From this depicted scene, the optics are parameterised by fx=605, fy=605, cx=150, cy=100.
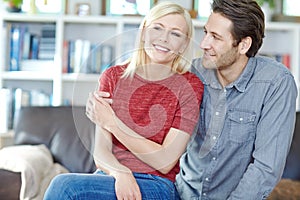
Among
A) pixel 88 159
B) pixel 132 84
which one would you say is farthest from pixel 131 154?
pixel 88 159

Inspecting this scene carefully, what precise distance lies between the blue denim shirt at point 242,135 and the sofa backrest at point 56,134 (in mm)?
1003

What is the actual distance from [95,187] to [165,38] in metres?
0.44

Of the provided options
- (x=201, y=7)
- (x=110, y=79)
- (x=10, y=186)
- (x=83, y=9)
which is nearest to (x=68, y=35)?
(x=83, y=9)

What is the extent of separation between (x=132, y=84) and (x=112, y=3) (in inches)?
84.8

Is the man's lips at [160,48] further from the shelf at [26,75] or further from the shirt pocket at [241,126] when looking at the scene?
the shelf at [26,75]

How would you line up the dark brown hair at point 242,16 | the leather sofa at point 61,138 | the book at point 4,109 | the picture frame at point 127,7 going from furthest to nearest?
the picture frame at point 127,7
the book at point 4,109
the leather sofa at point 61,138
the dark brown hair at point 242,16

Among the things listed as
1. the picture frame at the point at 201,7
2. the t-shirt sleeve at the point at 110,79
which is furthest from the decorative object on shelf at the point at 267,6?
the t-shirt sleeve at the point at 110,79

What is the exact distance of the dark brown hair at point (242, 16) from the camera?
5.91ft

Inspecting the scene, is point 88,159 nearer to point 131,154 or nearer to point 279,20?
point 131,154

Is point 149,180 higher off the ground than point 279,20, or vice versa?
point 279,20

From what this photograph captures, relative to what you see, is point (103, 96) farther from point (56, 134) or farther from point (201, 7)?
point (201, 7)

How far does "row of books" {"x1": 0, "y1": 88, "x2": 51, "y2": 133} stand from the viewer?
356 cm

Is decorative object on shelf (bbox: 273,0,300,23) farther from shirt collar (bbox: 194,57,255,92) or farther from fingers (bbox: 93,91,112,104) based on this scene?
fingers (bbox: 93,91,112,104)

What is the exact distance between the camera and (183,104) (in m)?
1.70
